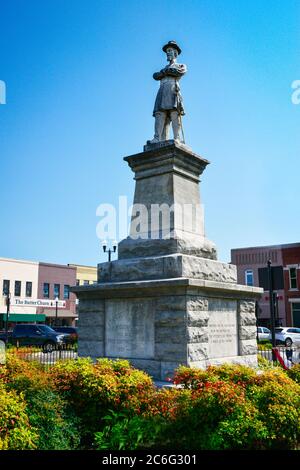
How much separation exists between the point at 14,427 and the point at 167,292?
434 cm

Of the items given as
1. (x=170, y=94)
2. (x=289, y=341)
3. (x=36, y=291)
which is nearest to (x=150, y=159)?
(x=170, y=94)

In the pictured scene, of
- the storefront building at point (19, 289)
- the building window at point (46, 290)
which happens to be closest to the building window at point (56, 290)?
the building window at point (46, 290)

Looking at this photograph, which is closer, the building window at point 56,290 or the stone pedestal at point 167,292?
the stone pedestal at point 167,292

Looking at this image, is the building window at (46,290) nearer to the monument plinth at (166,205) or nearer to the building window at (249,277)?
the building window at (249,277)

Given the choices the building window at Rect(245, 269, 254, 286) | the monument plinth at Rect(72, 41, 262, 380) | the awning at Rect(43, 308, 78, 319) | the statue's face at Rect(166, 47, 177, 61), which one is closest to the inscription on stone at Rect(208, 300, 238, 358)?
the monument plinth at Rect(72, 41, 262, 380)

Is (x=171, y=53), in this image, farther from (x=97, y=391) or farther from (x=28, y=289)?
(x=28, y=289)

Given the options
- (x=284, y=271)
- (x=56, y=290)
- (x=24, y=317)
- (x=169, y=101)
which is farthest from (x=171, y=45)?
(x=56, y=290)

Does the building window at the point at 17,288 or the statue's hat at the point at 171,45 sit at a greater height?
the statue's hat at the point at 171,45

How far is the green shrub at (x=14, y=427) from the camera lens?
4717 millimetres

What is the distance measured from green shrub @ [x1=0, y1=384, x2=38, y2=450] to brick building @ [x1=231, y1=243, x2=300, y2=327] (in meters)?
39.5

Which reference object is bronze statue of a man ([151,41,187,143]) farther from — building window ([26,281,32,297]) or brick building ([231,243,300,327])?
building window ([26,281,32,297])

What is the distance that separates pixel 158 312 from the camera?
8867 mm

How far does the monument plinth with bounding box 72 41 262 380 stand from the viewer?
8.70 m

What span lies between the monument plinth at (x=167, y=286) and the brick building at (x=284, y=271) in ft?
112
